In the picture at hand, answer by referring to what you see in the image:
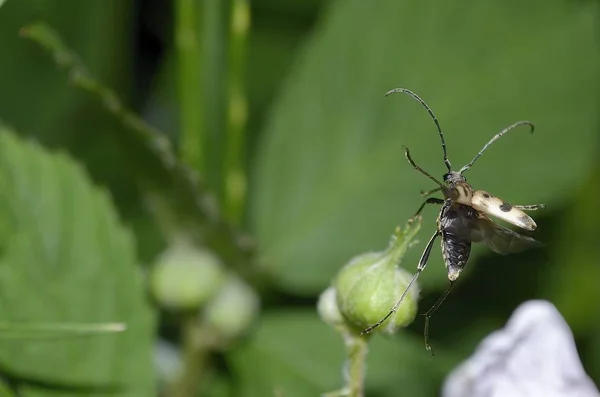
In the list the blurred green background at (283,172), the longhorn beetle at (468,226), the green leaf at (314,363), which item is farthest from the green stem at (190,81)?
the longhorn beetle at (468,226)

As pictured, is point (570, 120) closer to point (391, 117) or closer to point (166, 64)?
point (391, 117)

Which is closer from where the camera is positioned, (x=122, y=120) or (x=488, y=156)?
(x=122, y=120)

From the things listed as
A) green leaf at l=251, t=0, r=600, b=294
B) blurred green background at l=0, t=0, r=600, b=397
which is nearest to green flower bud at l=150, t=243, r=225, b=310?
blurred green background at l=0, t=0, r=600, b=397

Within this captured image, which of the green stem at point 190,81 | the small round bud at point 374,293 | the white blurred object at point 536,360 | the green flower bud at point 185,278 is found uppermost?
the green stem at point 190,81

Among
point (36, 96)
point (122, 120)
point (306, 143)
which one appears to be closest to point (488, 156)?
point (306, 143)

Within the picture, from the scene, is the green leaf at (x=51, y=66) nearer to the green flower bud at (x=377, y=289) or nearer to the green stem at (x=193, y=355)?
the green stem at (x=193, y=355)

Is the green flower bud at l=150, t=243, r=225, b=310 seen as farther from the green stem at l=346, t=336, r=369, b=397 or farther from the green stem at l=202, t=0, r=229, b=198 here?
the green stem at l=346, t=336, r=369, b=397
